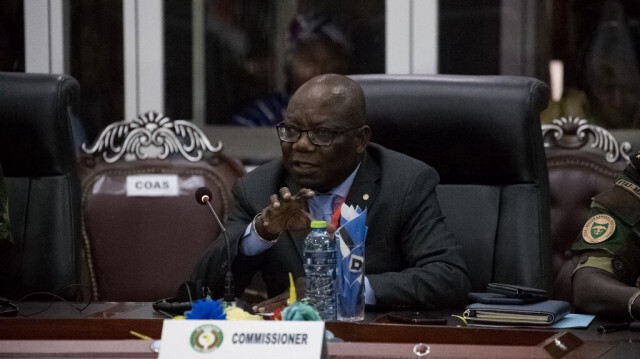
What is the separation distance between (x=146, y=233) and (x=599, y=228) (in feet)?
5.86

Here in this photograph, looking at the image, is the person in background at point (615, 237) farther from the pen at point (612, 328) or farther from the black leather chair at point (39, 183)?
the black leather chair at point (39, 183)

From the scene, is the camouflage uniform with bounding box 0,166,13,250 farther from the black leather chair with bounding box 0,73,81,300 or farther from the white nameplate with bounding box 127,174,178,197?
the white nameplate with bounding box 127,174,178,197

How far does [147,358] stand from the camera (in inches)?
61.1

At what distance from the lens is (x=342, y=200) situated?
257cm

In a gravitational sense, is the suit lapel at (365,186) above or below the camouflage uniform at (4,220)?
above

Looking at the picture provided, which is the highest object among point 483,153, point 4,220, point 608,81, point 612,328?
point 608,81

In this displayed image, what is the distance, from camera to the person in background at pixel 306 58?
4320 millimetres

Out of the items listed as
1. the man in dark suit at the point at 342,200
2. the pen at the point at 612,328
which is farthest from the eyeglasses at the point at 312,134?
the pen at the point at 612,328

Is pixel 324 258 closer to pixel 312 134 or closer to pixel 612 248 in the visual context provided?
pixel 312 134

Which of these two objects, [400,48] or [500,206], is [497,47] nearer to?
[400,48]

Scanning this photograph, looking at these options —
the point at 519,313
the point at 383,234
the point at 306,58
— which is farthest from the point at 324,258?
the point at 306,58

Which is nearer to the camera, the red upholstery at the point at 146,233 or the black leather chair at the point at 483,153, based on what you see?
the black leather chair at the point at 483,153

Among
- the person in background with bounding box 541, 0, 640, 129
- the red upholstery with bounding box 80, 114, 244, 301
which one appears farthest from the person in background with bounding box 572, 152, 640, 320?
the person in background with bounding box 541, 0, 640, 129

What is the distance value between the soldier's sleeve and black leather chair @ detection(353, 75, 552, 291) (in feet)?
0.51
